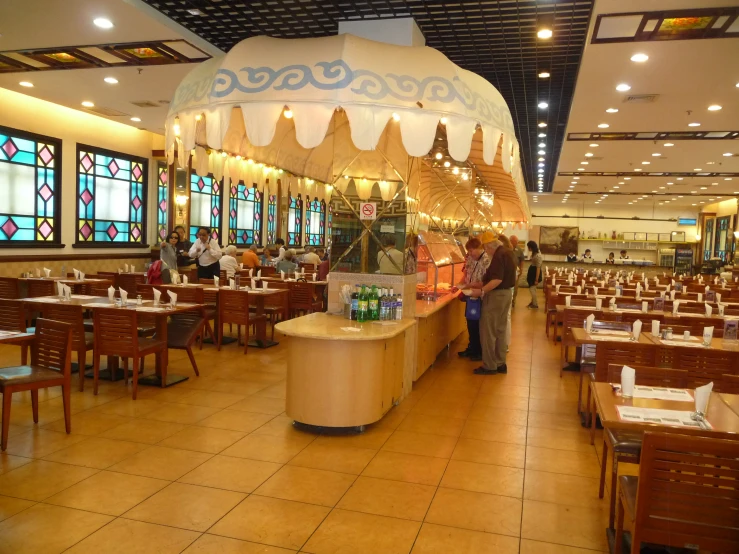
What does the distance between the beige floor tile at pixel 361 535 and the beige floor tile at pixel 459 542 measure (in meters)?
0.07

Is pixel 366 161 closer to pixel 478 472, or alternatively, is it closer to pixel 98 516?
pixel 478 472

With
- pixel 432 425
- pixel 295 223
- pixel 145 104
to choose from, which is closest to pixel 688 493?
pixel 432 425

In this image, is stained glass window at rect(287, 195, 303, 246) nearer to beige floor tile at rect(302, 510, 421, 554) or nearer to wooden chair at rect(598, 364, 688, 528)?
wooden chair at rect(598, 364, 688, 528)

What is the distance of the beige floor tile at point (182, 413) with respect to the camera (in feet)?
17.7

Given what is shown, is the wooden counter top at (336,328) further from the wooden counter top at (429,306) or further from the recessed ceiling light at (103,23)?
the recessed ceiling light at (103,23)

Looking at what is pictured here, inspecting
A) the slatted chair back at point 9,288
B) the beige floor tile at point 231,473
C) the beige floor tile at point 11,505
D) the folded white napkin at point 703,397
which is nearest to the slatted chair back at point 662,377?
the folded white napkin at point 703,397

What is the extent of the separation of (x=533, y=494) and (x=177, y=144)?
13.6 feet

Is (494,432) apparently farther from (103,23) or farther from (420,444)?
(103,23)

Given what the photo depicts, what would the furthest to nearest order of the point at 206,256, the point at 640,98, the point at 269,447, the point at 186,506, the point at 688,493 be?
the point at 206,256 → the point at 640,98 → the point at 269,447 → the point at 186,506 → the point at 688,493

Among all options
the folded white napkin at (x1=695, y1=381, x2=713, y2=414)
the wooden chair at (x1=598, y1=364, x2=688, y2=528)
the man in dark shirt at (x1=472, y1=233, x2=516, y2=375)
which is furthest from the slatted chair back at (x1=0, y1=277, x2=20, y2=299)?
the folded white napkin at (x1=695, y1=381, x2=713, y2=414)

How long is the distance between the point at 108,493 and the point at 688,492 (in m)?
3.28

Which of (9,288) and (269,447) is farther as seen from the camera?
(9,288)

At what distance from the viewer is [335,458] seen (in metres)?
4.59

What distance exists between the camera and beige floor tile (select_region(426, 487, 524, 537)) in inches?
141
